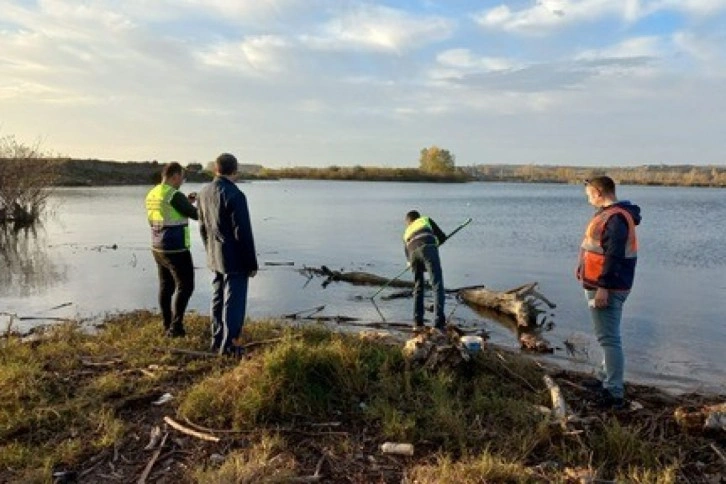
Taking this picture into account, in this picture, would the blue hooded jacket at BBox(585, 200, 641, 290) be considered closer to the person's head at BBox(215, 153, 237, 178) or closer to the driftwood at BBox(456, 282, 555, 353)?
the person's head at BBox(215, 153, 237, 178)

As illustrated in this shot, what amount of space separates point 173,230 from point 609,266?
4553mm

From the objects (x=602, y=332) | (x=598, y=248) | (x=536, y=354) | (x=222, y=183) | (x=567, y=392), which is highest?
(x=222, y=183)

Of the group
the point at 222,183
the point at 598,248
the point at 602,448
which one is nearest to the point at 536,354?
the point at 598,248

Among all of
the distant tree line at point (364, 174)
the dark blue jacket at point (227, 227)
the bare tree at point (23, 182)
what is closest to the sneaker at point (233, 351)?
the dark blue jacket at point (227, 227)

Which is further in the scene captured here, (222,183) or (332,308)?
(332,308)

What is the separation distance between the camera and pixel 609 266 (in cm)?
547

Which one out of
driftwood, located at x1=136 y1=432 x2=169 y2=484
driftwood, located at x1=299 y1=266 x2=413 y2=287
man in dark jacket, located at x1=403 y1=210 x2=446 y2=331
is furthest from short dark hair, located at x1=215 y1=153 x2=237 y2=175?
driftwood, located at x1=299 y1=266 x2=413 y2=287

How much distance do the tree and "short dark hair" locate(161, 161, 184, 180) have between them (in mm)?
87558

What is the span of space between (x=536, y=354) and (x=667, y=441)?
4377mm

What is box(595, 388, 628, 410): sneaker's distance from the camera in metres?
5.58

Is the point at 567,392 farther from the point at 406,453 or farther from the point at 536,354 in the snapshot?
the point at 536,354

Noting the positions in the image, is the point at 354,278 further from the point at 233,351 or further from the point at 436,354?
the point at 436,354

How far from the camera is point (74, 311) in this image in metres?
11.1

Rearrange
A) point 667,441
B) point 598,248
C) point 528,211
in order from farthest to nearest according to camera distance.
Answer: point 528,211 < point 598,248 < point 667,441
